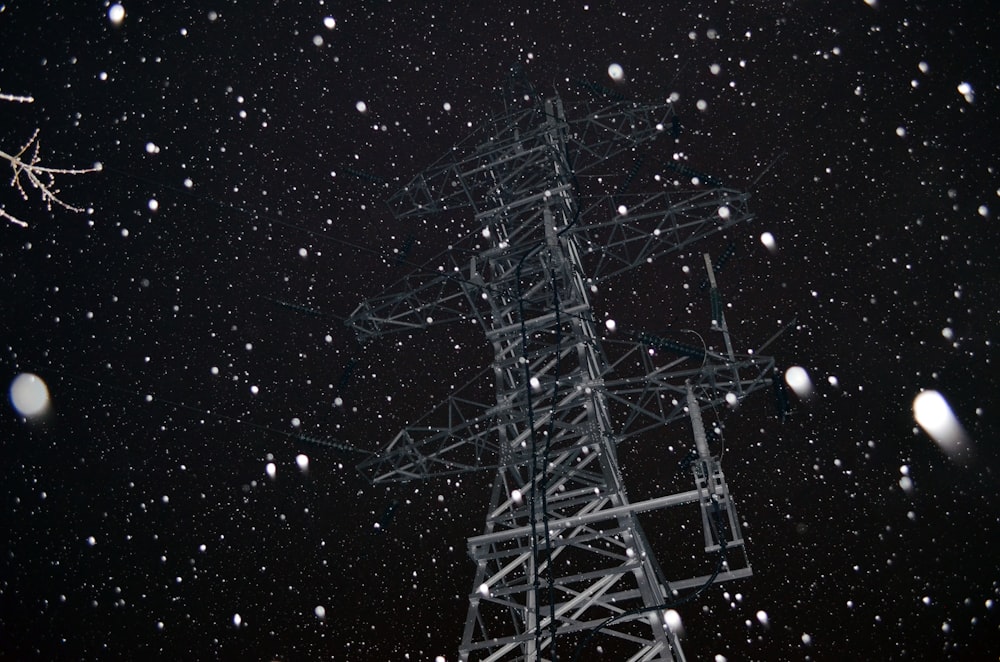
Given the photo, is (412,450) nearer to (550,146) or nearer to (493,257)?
(493,257)

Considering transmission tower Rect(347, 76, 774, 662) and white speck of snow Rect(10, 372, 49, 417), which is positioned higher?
white speck of snow Rect(10, 372, 49, 417)

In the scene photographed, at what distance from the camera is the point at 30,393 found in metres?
11.3

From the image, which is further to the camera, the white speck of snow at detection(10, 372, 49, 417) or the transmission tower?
the white speck of snow at detection(10, 372, 49, 417)

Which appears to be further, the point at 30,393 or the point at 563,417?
the point at 30,393

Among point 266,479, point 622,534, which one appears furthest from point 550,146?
point 266,479

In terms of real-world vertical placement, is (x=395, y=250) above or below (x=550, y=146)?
above

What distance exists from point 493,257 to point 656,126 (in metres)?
2.91

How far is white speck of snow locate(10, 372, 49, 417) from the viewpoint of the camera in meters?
11.2

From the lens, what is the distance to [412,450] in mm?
6398

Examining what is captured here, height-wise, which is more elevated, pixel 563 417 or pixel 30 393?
pixel 30 393

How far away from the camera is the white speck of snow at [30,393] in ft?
36.8

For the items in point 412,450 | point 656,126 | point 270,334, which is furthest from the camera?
point 270,334

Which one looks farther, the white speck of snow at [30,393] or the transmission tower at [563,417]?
the white speck of snow at [30,393]

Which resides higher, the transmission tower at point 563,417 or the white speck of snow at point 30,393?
the white speck of snow at point 30,393
